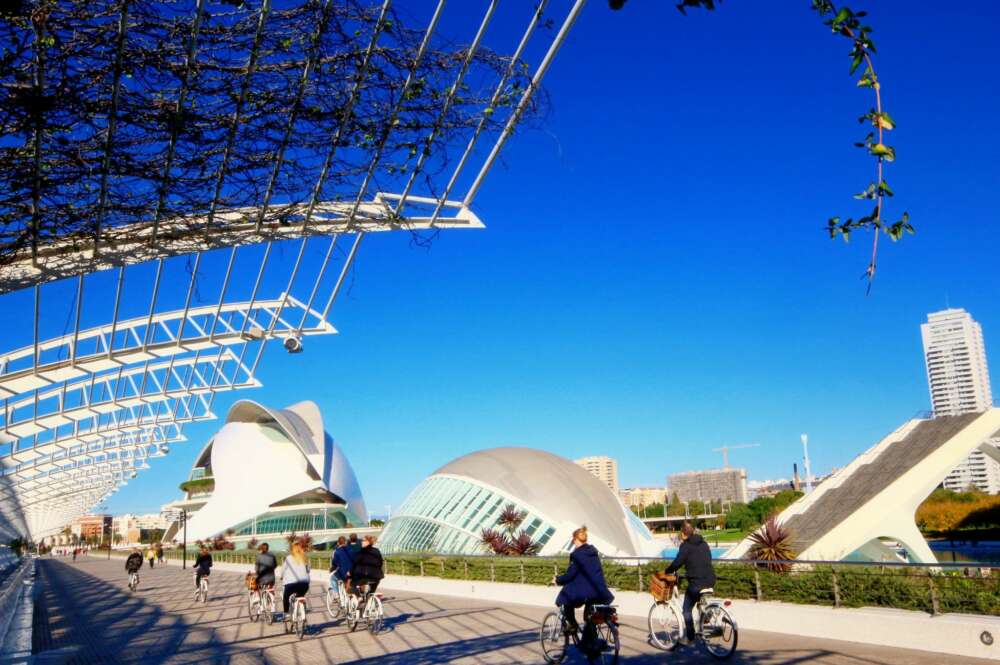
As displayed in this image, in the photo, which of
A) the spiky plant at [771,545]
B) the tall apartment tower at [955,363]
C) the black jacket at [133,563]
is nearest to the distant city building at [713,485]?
the tall apartment tower at [955,363]

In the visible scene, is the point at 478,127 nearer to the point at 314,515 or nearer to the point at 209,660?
the point at 209,660

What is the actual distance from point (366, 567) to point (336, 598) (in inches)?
99.2

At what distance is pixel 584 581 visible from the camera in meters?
8.65

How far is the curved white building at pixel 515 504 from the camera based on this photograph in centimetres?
2909

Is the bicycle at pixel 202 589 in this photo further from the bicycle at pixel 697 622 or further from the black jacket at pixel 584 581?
the black jacket at pixel 584 581

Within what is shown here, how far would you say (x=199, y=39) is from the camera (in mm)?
6316

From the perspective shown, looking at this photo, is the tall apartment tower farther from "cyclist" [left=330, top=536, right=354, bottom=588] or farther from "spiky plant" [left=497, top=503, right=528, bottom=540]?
"cyclist" [left=330, top=536, right=354, bottom=588]

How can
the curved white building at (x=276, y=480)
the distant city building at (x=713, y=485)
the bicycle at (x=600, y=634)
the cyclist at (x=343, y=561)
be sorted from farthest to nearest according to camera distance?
1. the distant city building at (x=713, y=485)
2. the curved white building at (x=276, y=480)
3. the cyclist at (x=343, y=561)
4. the bicycle at (x=600, y=634)

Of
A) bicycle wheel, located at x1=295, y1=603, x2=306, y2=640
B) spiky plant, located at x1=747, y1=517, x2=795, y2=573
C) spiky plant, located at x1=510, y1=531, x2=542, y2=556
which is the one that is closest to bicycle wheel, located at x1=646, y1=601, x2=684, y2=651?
bicycle wheel, located at x1=295, y1=603, x2=306, y2=640

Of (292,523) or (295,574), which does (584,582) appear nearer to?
(295,574)

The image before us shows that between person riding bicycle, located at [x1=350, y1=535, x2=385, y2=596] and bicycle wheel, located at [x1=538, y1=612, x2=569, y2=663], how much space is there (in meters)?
4.37

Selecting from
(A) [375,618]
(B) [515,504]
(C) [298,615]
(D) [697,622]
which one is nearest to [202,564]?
(C) [298,615]

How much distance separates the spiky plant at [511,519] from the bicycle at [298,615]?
16.0 meters

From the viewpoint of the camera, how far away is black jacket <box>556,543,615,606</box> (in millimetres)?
8570
